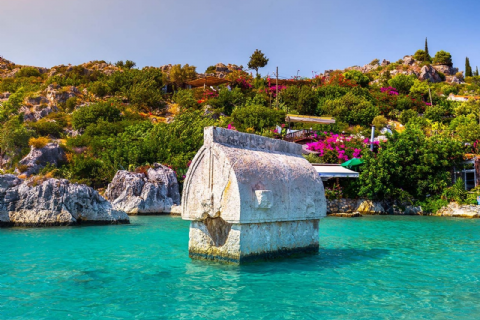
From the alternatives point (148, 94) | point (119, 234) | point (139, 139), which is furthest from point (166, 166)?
point (148, 94)

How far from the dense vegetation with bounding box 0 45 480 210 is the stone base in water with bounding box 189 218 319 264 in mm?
15802

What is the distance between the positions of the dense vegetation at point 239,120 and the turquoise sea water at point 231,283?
14217 millimetres

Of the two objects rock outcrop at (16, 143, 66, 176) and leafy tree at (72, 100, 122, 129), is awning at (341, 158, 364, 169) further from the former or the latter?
leafy tree at (72, 100, 122, 129)

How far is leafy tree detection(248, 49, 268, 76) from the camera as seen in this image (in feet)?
209

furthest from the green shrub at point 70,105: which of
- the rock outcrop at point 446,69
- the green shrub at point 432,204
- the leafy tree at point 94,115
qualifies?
the rock outcrop at point 446,69

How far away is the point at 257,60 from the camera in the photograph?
2514 inches

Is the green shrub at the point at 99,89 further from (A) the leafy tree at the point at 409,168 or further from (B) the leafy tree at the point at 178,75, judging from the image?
(A) the leafy tree at the point at 409,168

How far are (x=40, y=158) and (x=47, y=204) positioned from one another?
46.9 ft

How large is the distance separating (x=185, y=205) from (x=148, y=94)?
44.9m

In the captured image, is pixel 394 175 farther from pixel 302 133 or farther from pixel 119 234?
pixel 119 234

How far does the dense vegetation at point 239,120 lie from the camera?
2653 centimetres

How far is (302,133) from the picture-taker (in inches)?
1377

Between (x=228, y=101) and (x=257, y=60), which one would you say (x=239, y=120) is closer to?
(x=228, y=101)

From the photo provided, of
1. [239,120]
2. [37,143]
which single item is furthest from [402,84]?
[37,143]
